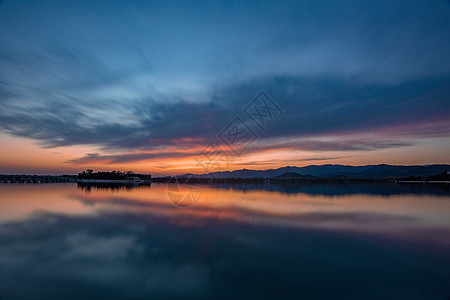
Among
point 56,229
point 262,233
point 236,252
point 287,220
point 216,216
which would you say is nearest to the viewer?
point 236,252

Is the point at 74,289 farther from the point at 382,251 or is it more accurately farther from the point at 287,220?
the point at 287,220

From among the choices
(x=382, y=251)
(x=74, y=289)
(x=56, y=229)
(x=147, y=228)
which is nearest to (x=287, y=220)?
(x=382, y=251)

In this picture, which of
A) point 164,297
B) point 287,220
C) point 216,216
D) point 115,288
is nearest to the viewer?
point 164,297

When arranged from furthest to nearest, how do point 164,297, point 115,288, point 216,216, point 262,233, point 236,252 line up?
point 216,216 → point 262,233 → point 236,252 → point 115,288 → point 164,297

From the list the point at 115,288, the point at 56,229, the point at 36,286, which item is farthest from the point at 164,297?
the point at 56,229

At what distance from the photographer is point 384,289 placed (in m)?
4.71

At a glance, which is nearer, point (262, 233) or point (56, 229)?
point (262, 233)

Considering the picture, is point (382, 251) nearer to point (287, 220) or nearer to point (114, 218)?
point (287, 220)

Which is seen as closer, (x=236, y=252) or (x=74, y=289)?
(x=74, y=289)

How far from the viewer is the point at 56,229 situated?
31.4 ft

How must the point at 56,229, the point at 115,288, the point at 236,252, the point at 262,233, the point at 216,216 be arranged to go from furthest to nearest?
the point at 216,216 → the point at 56,229 → the point at 262,233 → the point at 236,252 → the point at 115,288

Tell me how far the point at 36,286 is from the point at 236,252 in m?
4.48

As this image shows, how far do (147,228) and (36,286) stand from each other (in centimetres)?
521

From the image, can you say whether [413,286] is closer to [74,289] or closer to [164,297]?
[164,297]
